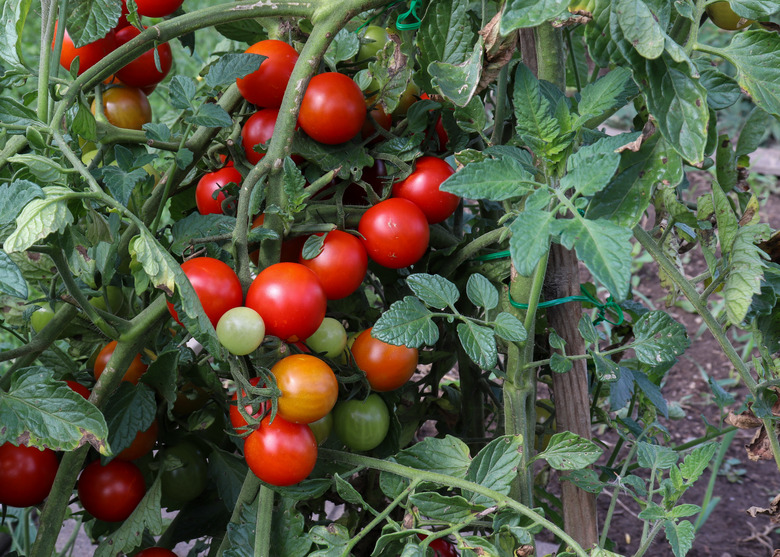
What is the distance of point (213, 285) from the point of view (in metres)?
0.65

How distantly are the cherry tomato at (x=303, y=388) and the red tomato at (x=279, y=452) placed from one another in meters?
0.02

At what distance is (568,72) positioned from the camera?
1247 millimetres

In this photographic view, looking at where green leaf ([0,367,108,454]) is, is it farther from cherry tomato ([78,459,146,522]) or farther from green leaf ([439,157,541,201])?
green leaf ([439,157,541,201])

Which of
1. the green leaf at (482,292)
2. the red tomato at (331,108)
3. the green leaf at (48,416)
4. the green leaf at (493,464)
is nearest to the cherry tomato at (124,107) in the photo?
the red tomato at (331,108)

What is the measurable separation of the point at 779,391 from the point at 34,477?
890mm

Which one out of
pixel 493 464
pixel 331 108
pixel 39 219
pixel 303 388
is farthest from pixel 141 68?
pixel 493 464

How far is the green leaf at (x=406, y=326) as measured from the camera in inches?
28.1

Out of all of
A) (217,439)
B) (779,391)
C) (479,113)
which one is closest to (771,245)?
(779,391)

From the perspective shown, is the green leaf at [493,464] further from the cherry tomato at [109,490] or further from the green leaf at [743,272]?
the cherry tomato at [109,490]

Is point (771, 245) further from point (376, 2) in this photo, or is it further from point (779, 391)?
point (376, 2)

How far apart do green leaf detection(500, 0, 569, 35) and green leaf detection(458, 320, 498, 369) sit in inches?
11.8

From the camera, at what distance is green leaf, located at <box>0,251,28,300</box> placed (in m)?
0.56

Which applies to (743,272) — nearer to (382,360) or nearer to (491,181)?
(491,181)

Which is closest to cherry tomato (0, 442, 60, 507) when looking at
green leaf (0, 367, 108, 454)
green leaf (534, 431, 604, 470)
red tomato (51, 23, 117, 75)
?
green leaf (0, 367, 108, 454)
